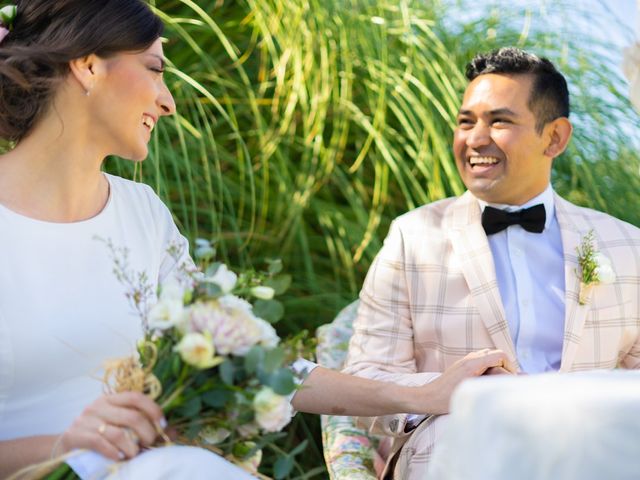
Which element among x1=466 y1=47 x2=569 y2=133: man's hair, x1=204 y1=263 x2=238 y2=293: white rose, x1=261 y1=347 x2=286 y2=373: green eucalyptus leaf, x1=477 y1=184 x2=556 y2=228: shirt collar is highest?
x1=466 y1=47 x2=569 y2=133: man's hair

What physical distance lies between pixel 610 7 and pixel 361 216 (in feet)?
4.91

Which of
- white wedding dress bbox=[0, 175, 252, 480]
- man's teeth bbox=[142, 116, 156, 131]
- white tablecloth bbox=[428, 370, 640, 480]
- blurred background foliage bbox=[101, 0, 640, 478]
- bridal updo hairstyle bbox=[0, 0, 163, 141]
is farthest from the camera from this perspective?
blurred background foliage bbox=[101, 0, 640, 478]

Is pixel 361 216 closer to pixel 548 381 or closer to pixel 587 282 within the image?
pixel 587 282

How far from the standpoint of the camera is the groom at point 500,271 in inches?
109

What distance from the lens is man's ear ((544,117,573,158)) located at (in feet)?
10.3

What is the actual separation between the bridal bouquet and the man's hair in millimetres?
1648

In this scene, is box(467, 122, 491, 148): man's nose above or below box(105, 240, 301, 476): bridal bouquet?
above

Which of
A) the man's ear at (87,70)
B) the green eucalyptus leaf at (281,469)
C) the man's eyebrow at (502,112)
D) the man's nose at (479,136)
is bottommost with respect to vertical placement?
the green eucalyptus leaf at (281,469)

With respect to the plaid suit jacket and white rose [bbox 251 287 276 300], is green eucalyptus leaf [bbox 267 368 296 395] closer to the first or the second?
white rose [bbox 251 287 276 300]

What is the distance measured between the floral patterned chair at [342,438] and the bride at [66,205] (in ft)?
2.45

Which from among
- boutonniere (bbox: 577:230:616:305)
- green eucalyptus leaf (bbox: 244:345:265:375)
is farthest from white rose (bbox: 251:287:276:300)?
boutonniere (bbox: 577:230:616:305)

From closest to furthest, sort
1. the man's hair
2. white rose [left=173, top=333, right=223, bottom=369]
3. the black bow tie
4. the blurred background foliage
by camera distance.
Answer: white rose [left=173, top=333, right=223, bottom=369], the black bow tie, the man's hair, the blurred background foliage

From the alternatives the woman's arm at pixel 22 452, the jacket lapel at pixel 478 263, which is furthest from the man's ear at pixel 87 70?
the jacket lapel at pixel 478 263

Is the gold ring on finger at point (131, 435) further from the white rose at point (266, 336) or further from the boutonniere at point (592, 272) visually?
the boutonniere at point (592, 272)
